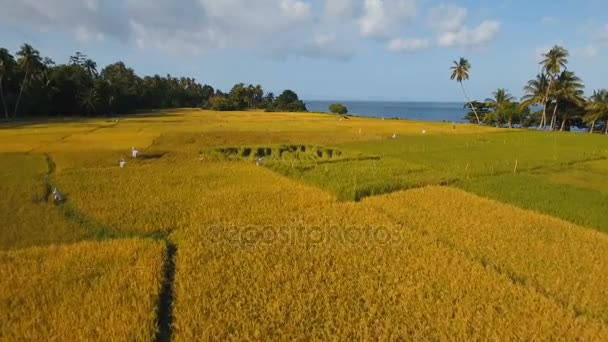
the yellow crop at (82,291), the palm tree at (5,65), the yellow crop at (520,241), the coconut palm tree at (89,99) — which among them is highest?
the palm tree at (5,65)

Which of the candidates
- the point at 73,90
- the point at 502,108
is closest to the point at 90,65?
the point at 73,90

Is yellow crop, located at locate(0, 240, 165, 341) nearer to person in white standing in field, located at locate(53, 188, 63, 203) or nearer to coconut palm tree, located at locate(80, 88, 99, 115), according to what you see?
person in white standing in field, located at locate(53, 188, 63, 203)

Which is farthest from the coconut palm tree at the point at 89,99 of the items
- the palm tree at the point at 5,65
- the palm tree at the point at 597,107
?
the palm tree at the point at 597,107

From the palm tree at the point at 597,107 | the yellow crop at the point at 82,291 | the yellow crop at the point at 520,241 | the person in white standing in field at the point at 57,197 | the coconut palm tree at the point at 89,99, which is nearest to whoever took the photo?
the yellow crop at the point at 82,291

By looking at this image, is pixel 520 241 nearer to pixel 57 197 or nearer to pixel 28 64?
pixel 57 197

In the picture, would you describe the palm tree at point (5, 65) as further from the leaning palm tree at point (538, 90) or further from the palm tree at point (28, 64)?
the leaning palm tree at point (538, 90)
